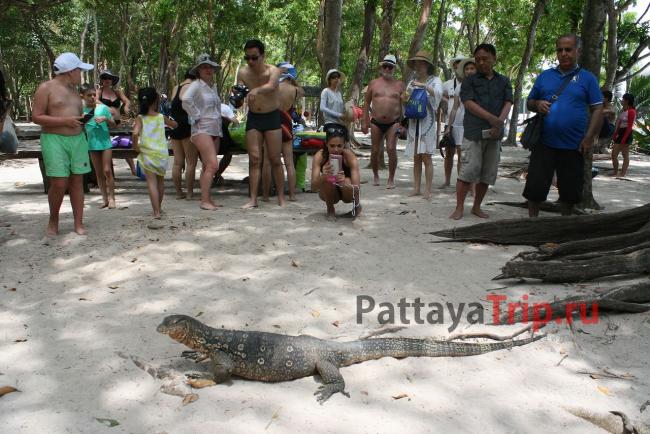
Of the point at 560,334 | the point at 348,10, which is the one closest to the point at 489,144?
the point at 560,334

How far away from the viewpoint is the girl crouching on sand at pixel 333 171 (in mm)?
6621

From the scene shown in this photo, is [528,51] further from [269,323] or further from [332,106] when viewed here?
[269,323]

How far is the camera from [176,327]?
3305mm

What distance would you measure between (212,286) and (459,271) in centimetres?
218

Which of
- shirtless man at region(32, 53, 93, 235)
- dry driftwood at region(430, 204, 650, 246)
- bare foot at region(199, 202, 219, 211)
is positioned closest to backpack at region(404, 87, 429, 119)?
dry driftwood at region(430, 204, 650, 246)

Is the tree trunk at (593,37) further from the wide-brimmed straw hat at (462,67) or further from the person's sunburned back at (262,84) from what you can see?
the person's sunburned back at (262,84)

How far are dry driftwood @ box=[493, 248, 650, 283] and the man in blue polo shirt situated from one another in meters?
1.69

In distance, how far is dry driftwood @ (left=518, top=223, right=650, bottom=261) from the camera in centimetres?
505

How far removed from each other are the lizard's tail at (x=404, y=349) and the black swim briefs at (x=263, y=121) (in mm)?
4384

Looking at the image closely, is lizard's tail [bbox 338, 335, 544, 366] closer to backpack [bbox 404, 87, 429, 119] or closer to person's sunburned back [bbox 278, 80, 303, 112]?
backpack [bbox 404, 87, 429, 119]

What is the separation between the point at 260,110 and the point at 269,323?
390 cm

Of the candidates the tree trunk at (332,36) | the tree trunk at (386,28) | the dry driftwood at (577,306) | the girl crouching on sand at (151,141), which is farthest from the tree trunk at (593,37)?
the tree trunk at (386,28)

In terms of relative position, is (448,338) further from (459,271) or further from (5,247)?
(5,247)

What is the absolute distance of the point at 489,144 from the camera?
265 inches
